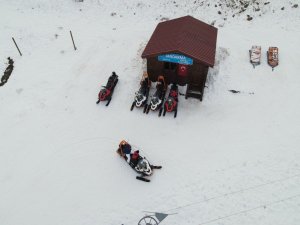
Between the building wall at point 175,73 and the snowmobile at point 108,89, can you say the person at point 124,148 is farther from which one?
the building wall at point 175,73

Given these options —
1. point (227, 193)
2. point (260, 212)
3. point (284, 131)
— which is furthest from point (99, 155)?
point (284, 131)

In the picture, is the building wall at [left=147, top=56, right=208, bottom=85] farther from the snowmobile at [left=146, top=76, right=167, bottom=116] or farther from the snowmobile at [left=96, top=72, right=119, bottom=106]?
the snowmobile at [left=96, top=72, right=119, bottom=106]

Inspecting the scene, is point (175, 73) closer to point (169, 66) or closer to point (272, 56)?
point (169, 66)

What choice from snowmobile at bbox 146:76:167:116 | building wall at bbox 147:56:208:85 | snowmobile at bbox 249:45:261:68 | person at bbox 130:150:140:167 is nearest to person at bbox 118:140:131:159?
person at bbox 130:150:140:167

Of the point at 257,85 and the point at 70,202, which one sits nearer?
the point at 70,202

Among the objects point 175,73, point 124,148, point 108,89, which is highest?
point 175,73

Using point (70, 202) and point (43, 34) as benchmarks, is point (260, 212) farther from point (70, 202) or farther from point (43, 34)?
point (43, 34)

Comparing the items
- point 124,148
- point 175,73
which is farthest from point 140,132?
point 175,73
